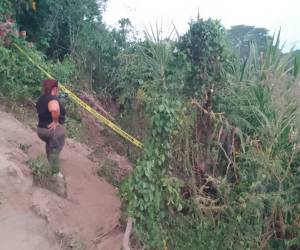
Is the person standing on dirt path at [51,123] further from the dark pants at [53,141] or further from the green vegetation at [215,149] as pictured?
the green vegetation at [215,149]

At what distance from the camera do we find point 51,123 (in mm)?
5531

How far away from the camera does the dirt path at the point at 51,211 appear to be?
4820 millimetres

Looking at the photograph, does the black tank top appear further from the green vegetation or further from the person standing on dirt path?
the green vegetation

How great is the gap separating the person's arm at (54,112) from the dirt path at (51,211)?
1.94 ft

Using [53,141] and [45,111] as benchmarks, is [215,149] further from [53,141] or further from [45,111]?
[45,111]

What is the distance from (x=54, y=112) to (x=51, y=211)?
1.09 meters

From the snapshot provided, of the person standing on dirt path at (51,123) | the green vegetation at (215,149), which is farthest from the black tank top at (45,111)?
the green vegetation at (215,149)

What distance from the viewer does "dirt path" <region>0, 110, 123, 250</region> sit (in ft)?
15.8

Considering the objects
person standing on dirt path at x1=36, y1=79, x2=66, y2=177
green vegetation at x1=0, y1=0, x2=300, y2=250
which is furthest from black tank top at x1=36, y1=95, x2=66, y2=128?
green vegetation at x1=0, y1=0, x2=300, y2=250

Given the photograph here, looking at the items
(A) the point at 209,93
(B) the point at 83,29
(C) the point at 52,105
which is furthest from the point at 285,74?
(B) the point at 83,29

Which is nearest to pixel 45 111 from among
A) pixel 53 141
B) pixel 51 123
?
pixel 51 123

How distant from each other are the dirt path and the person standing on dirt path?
335 millimetres

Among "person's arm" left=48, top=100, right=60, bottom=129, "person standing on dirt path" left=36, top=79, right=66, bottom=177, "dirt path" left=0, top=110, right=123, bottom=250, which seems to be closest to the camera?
"dirt path" left=0, top=110, right=123, bottom=250

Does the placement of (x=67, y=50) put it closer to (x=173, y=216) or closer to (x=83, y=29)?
(x=83, y=29)
